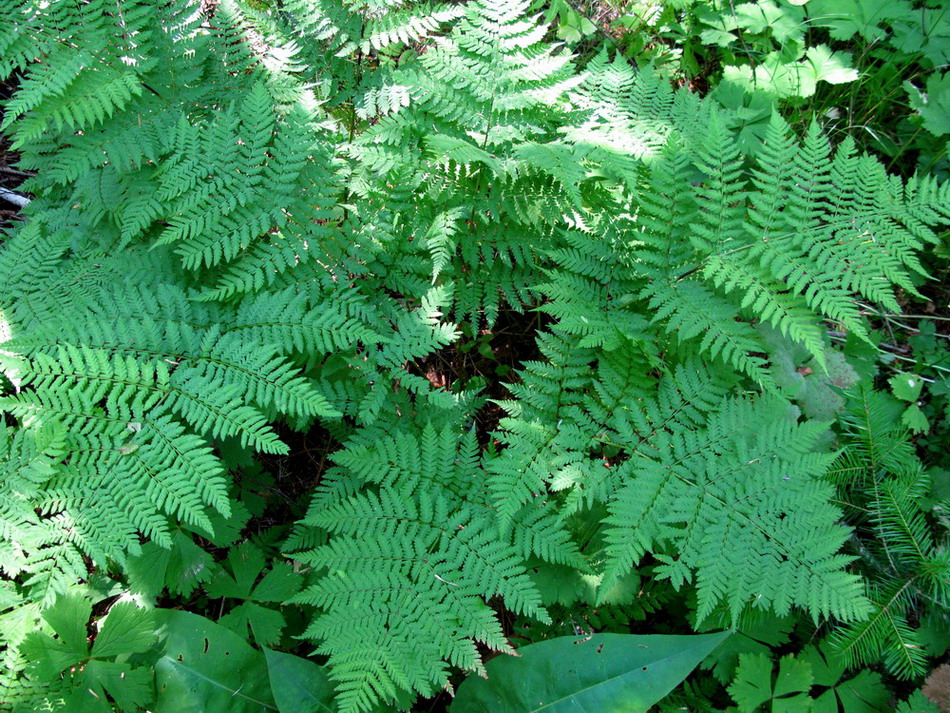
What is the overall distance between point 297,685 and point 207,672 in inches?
15.8

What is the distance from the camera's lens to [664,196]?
286cm

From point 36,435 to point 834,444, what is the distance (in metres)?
3.69

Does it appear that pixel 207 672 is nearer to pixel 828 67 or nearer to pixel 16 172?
pixel 16 172

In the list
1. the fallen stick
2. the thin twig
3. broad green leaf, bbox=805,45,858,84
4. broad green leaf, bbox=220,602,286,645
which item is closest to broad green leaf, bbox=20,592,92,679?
broad green leaf, bbox=220,602,286,645

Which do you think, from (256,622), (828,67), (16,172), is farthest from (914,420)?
(16,172)

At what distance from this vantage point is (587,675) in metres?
2.44

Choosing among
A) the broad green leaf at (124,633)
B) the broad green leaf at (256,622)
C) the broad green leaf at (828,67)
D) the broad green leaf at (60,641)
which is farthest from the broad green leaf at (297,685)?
the broad green leaf at (828,67)

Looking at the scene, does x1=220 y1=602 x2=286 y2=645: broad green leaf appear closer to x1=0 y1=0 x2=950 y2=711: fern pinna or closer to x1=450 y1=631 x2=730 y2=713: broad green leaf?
x1=0 y1=0 x2=950 y2=711: fern pinna

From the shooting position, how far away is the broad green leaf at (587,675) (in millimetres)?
2391

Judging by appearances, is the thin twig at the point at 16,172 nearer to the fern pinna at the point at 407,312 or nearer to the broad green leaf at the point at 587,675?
the fern pinna at the point at 407,312

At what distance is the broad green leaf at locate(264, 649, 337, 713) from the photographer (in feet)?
8.02

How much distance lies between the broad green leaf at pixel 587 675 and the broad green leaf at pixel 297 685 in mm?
542

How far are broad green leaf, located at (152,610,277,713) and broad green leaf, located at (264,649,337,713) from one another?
17 cm

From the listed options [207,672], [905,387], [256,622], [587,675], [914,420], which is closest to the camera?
[587,675]
